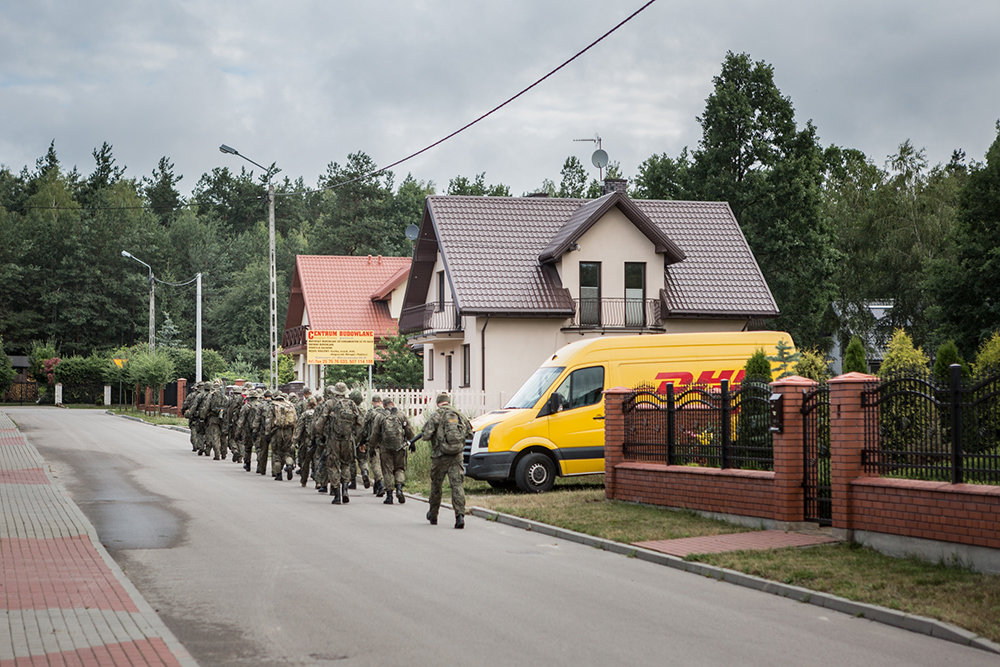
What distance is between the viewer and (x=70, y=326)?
83.4 m

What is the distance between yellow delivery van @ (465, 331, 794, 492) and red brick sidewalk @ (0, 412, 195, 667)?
7063mm

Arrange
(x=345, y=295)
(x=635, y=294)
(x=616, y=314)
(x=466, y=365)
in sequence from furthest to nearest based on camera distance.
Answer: (x=345, y=295) < (x=466, y=365) < (x=635, y=294) < (x=616, y=314)

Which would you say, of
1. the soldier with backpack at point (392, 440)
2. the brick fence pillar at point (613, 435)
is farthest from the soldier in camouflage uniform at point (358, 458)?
the brick fence pillar at point (613, 435)

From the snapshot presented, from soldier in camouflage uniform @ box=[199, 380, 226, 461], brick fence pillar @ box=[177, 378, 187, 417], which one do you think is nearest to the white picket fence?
soldier in camouflage uniform @ box=[199, 380, 226, 461]

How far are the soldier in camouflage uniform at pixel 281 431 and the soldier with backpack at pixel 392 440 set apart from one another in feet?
16.1

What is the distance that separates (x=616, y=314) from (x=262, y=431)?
608 inches

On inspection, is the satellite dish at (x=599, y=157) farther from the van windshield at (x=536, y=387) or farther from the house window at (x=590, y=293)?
the van windshield at (x=536, y=387)

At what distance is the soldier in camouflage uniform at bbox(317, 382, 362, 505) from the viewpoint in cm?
1855

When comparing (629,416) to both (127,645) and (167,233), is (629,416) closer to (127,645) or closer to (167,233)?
(127,645)

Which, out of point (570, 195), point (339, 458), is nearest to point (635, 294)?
point (339, 458)

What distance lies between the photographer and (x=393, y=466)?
18.4 metres

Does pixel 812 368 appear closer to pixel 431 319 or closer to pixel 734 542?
pixel 734 542

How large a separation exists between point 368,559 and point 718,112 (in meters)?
43.9

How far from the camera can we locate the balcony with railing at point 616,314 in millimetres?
36469
